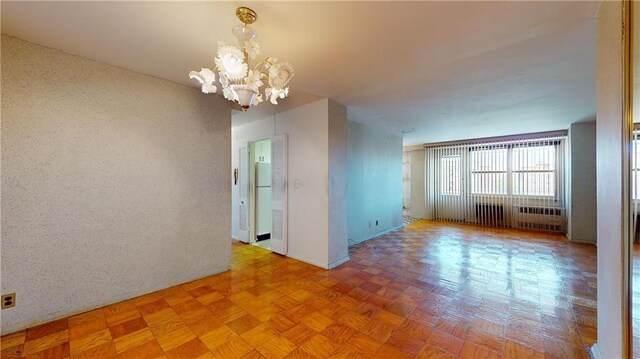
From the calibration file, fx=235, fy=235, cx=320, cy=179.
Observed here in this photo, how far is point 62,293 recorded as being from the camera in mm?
2207

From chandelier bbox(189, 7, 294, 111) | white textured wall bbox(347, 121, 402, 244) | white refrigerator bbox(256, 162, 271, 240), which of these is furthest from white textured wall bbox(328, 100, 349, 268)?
white refrigerator bbox(256, 162, 271, 240)

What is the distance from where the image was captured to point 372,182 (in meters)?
5.45

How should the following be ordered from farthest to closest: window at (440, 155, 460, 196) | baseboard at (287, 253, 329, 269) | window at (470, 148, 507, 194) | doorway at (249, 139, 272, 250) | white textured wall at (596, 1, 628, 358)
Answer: window at (440, 155, 460, 196)
window at (470, 148, 507, 194)
doorway at (249, 139, 272, 250)
baseboard at (287, 253, 329, 269)
white textured wall at (596, 1, 628, 358)

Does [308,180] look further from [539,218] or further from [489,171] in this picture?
[539,218]

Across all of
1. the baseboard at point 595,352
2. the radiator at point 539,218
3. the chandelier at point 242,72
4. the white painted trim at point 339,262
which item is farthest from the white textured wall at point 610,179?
the radiator at point 539,218

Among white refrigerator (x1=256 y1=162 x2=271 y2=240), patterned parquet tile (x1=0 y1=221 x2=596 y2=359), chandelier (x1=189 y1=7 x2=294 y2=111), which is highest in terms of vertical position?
chandelier (x1=189 y1=7 x2=294 y2=111)

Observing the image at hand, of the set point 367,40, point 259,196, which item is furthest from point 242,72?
point 259,196

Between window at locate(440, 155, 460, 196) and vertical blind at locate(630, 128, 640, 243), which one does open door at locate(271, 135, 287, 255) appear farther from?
window at locate(440, 155, 460, 196)

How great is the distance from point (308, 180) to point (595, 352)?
322cm

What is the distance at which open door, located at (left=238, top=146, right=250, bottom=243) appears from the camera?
4.82 m

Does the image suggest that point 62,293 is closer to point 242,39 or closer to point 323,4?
point 242,39

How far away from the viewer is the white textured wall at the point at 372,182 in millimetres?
4893

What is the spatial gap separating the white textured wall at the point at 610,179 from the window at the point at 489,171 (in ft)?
19.0

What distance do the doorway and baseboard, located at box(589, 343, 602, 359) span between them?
417cm
